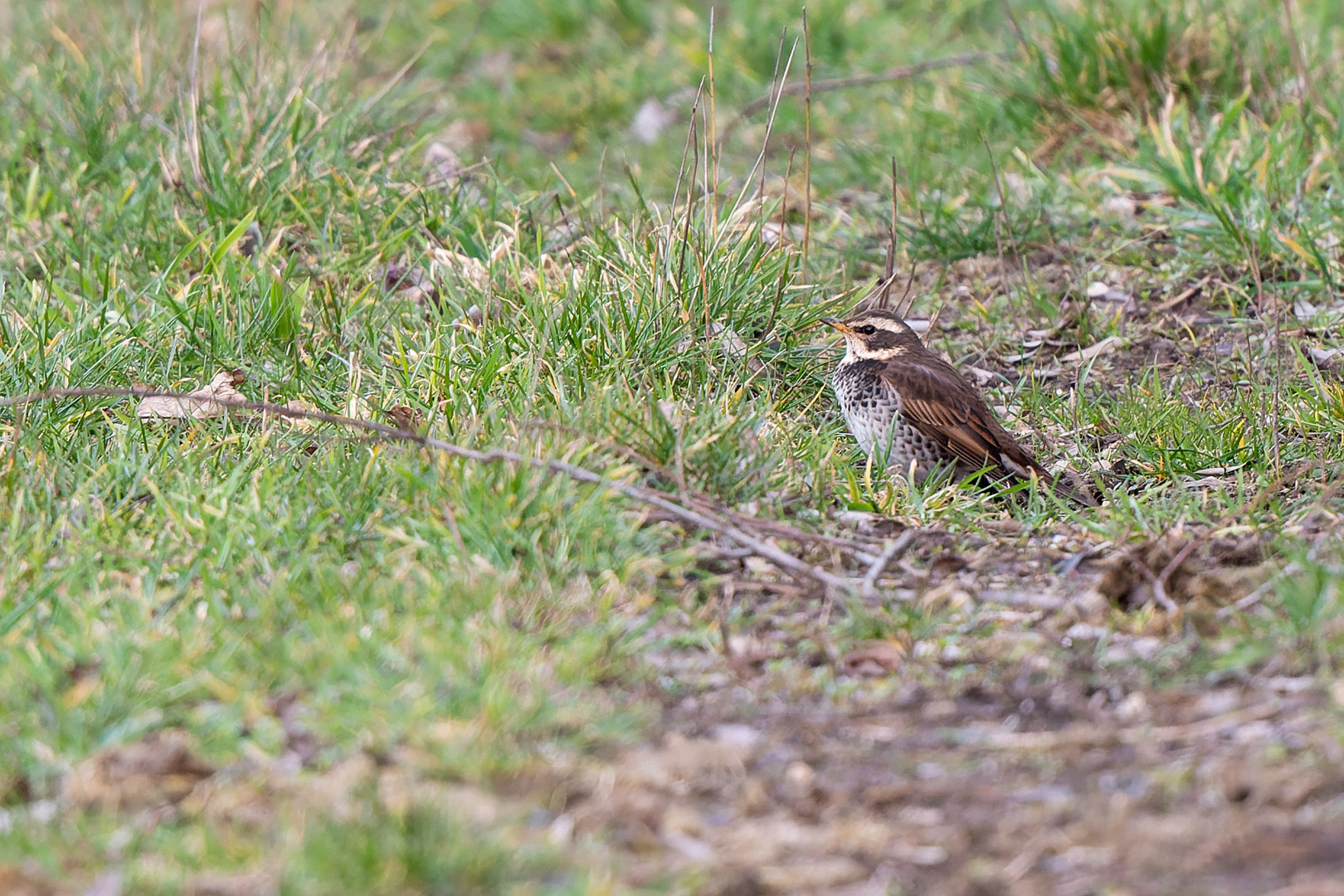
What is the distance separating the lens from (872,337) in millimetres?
5746

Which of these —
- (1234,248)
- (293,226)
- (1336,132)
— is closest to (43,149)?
(293,226)

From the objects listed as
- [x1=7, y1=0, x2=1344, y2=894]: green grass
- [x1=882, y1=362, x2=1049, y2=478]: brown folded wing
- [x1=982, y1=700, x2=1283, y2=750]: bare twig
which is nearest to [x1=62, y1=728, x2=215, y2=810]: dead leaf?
[x1=7, y1=0, x2=1344, y2=894]: green grass

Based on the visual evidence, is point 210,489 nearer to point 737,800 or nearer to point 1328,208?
point 737,800

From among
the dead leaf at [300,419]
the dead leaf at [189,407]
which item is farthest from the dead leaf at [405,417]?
the dead leaf at [189,407]

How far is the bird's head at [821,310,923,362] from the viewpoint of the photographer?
Result: 5.72 m

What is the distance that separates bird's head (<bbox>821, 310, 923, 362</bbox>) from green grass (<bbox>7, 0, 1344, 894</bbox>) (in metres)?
0.19

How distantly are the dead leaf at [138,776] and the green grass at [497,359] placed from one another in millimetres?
43

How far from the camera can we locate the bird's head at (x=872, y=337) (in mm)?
5723

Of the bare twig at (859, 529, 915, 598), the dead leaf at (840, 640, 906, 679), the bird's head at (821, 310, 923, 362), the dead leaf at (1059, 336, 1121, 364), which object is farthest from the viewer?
the dead leaf at (1059, 336, 1121, 364)

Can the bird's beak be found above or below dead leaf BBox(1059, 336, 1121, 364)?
above

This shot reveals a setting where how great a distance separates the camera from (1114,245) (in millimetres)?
7148

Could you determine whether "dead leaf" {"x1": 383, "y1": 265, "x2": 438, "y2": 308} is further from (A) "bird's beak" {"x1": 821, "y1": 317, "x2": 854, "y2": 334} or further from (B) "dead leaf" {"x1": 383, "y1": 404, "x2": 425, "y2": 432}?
(A) "bird's beak" {"x1": 821, "y1": 317, "x2": 854, "y2": 334}

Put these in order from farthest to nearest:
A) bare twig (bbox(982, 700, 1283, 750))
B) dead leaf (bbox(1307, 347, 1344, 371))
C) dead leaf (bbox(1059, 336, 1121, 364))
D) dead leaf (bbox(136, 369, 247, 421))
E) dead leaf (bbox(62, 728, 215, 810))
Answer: dead leaf (bbox(1059, 336, 1121, 364)) < dead leaf (bbox(1307, 347, 1344, 371)) < dead leaf (bbox(136, 369, 247, 421)) < bare twig (bbox(982, 700, 1283, 750)) < dead leaf (bbox(62, 728, 215, 810))

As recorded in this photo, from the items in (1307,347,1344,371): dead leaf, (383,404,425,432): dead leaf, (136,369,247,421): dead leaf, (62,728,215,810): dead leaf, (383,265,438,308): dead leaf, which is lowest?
(136,369,247,421): dead leaf
